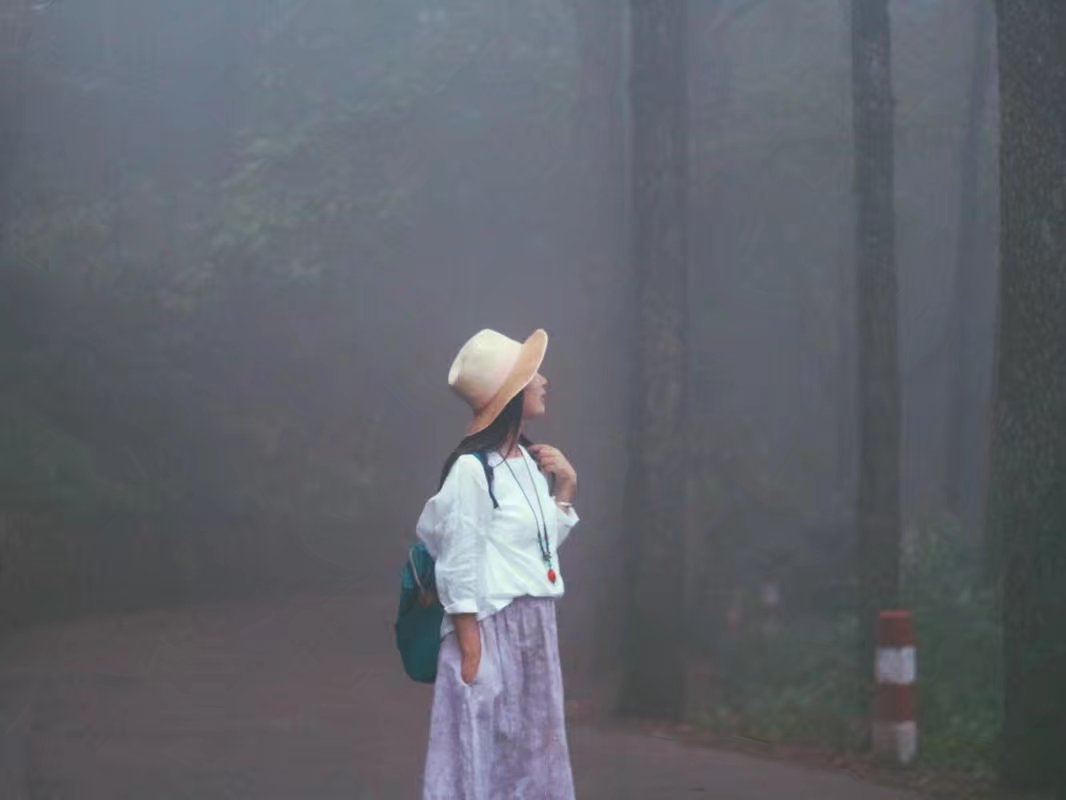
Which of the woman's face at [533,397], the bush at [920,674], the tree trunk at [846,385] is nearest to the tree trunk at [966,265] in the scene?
the tree trunk at [846,385]

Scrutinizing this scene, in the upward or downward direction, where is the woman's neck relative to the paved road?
upward

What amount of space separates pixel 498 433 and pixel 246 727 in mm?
6413

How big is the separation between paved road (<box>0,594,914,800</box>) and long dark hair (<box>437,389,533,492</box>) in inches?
131

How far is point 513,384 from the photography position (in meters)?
5.90

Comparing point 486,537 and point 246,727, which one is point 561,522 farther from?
point 246,727

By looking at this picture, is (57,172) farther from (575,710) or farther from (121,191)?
(575,710)

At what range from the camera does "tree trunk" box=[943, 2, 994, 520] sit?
1820 cm

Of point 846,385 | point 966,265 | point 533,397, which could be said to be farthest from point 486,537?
point 846,385

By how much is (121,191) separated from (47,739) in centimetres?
837

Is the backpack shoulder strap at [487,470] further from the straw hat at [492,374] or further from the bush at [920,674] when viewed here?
the bush at [920,674]

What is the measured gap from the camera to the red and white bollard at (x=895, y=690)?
9383mm

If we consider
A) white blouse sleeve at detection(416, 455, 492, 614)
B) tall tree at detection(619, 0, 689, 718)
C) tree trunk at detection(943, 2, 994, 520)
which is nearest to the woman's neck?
white blouse sleeve at detection(416, 455, 492, 614)

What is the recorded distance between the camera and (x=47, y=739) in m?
11.4

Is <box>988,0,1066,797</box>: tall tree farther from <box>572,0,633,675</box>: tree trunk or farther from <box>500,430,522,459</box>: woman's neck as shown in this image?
<box>572,0,633,675</box>: tree trunk
